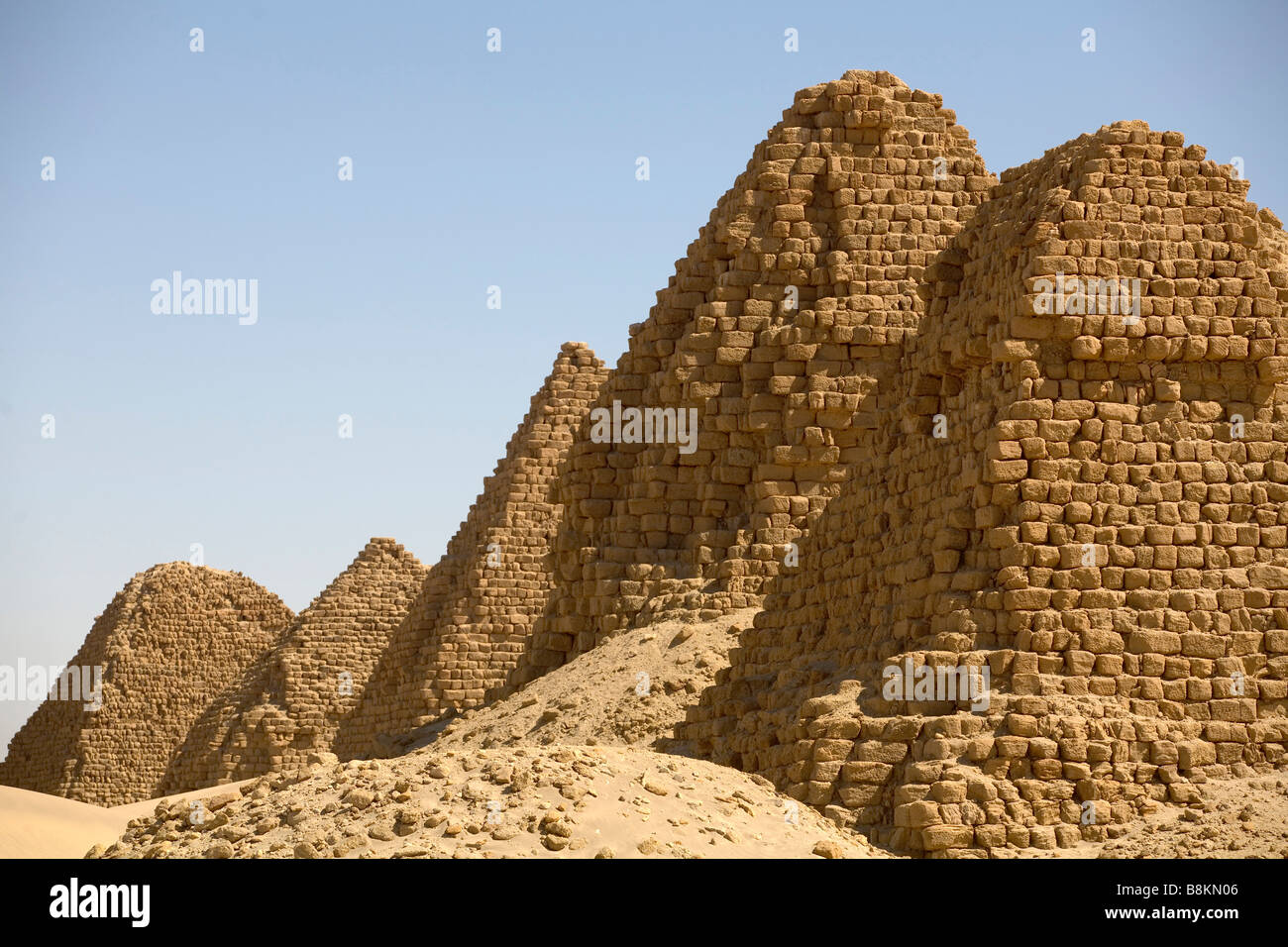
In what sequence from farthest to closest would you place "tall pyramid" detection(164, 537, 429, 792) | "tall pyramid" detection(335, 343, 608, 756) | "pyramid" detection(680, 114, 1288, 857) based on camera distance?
"tall pyramid" detection(164, 537, 429, 792)
"tall pyramid" detection(335, 343, 608, 756)
"pyramid" detection(680, 114, 1288, 857)

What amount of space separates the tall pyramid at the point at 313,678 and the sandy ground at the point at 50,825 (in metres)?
Answer: 10.0

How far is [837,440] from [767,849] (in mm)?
8678

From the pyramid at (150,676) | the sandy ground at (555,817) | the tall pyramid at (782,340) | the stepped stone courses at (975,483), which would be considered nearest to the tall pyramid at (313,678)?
the pyramid at (150,676)

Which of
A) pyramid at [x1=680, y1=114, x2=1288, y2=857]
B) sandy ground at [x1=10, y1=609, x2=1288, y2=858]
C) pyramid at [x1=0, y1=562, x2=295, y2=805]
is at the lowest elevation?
pyramid at [x1=0, y1=562, x2=295, y2=805]

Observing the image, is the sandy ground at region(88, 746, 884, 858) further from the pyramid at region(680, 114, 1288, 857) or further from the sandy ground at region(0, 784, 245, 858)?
the sandy ground at region(0, 784, 245, 858)

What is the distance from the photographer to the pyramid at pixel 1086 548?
1335 cm

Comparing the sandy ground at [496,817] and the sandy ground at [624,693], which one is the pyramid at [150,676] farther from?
the sandy ground at [496,817]

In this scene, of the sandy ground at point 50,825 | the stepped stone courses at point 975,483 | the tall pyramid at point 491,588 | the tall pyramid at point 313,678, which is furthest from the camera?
the tall pyramid at point 313,678

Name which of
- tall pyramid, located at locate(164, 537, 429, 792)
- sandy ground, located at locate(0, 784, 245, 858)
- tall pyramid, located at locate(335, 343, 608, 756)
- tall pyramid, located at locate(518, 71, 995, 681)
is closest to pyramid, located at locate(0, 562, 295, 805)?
tall pyramid, located at locate(164, 537, 429, 792)

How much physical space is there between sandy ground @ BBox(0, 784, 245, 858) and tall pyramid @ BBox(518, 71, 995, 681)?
5502 millimetres

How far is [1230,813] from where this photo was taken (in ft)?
42.9

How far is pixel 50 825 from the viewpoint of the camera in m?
22.6

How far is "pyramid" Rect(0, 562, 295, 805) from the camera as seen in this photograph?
156 ft
